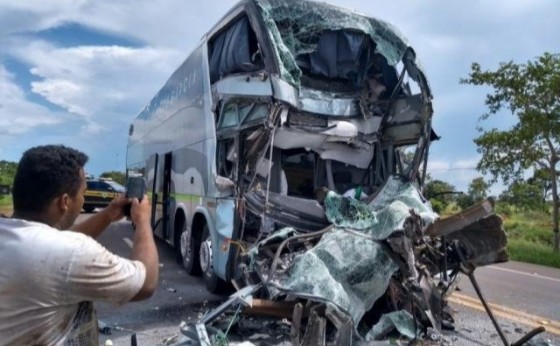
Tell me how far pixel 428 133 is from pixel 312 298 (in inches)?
114

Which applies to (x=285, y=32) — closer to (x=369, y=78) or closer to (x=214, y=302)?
(x=369, y=78)

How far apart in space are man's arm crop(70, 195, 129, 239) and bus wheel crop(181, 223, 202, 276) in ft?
17.9

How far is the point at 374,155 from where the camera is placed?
6.96 meters

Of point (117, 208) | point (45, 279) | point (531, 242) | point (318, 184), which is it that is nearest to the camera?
point (45, 279)

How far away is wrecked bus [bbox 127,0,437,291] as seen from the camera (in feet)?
18.7

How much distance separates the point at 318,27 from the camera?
6387 mm

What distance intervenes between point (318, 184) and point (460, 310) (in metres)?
2.33

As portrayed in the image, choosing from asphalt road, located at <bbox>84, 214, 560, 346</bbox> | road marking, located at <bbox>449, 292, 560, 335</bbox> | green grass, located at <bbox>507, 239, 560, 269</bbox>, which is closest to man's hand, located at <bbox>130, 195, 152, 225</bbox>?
asphalt road, located at <bbox>84, 214, 560, 346</bbox>

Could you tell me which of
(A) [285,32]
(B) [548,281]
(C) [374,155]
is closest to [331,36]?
(A) [285,32]

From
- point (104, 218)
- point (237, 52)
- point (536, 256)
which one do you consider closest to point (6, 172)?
point (536, 256)

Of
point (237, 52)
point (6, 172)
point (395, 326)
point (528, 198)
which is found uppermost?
point (237, 52)

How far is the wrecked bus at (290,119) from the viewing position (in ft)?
18.7

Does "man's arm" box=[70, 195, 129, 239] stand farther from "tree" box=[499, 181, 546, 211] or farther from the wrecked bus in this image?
"tree" box=[499, 181, 546, 211]

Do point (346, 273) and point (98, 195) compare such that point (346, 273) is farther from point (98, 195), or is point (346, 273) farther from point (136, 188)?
point (98, 195)
